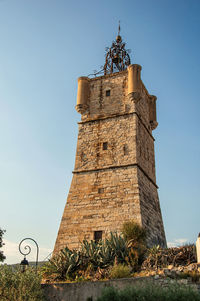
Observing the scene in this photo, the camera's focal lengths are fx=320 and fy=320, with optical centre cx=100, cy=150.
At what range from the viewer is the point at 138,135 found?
17.6 m

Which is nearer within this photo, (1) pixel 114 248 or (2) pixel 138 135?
(1) pixel 114 248

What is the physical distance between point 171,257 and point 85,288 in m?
3.26

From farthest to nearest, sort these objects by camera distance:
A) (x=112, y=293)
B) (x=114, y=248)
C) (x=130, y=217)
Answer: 1. (x=130, y=217)
2. (x=114, y=248)
3. (x=112, y=293)

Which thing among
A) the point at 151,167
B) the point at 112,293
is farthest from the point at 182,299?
the point at 151,167

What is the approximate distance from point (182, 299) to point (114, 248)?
4943mm

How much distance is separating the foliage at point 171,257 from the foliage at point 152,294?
2.66 m

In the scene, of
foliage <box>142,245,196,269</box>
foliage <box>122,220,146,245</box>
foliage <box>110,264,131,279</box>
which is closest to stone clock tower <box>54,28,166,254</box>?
foliage <box>122,220,146,245</box>

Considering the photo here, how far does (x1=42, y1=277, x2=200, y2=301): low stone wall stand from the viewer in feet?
30.7

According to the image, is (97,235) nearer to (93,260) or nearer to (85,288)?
(93,260)

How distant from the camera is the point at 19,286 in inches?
390

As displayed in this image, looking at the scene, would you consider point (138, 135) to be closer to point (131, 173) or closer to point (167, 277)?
point (131, 173)

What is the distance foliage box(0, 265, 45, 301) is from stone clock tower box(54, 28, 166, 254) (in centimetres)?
445

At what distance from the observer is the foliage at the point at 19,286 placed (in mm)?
9750

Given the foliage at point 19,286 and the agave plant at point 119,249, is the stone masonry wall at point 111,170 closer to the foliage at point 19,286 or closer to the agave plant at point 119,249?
the agave plant at point 119,249
